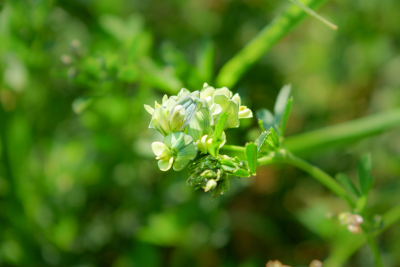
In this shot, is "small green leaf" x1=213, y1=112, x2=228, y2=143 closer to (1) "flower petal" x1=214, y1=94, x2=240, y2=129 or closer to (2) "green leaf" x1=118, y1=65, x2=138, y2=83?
(1) "flower petal" x1=214, y1=94, x2=240, y2=129

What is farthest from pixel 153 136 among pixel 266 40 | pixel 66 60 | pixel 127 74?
pixel 266 40

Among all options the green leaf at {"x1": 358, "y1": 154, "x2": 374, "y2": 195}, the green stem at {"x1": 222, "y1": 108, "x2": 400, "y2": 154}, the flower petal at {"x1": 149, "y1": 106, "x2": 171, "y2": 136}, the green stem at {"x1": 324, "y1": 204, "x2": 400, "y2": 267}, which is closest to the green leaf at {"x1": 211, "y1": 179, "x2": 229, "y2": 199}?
the flower petal at {"x1": 149, "y1": 106, "x2": 171, "y2": 136}

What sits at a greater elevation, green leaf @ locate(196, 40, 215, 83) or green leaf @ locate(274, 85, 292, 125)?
green leaf @ locate(196, 40, 215, 83)

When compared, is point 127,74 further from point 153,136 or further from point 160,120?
point 160,120

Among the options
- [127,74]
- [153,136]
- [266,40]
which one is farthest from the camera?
[153,136]

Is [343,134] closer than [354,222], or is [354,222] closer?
[354,222]

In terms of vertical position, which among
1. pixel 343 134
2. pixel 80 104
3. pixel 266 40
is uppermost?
pixel 266 40

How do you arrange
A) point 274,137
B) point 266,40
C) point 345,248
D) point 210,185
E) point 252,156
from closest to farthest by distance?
1. point 210,185
2. point 252,156
3. point 274,137
4. point 266,40
5. point 345,248
